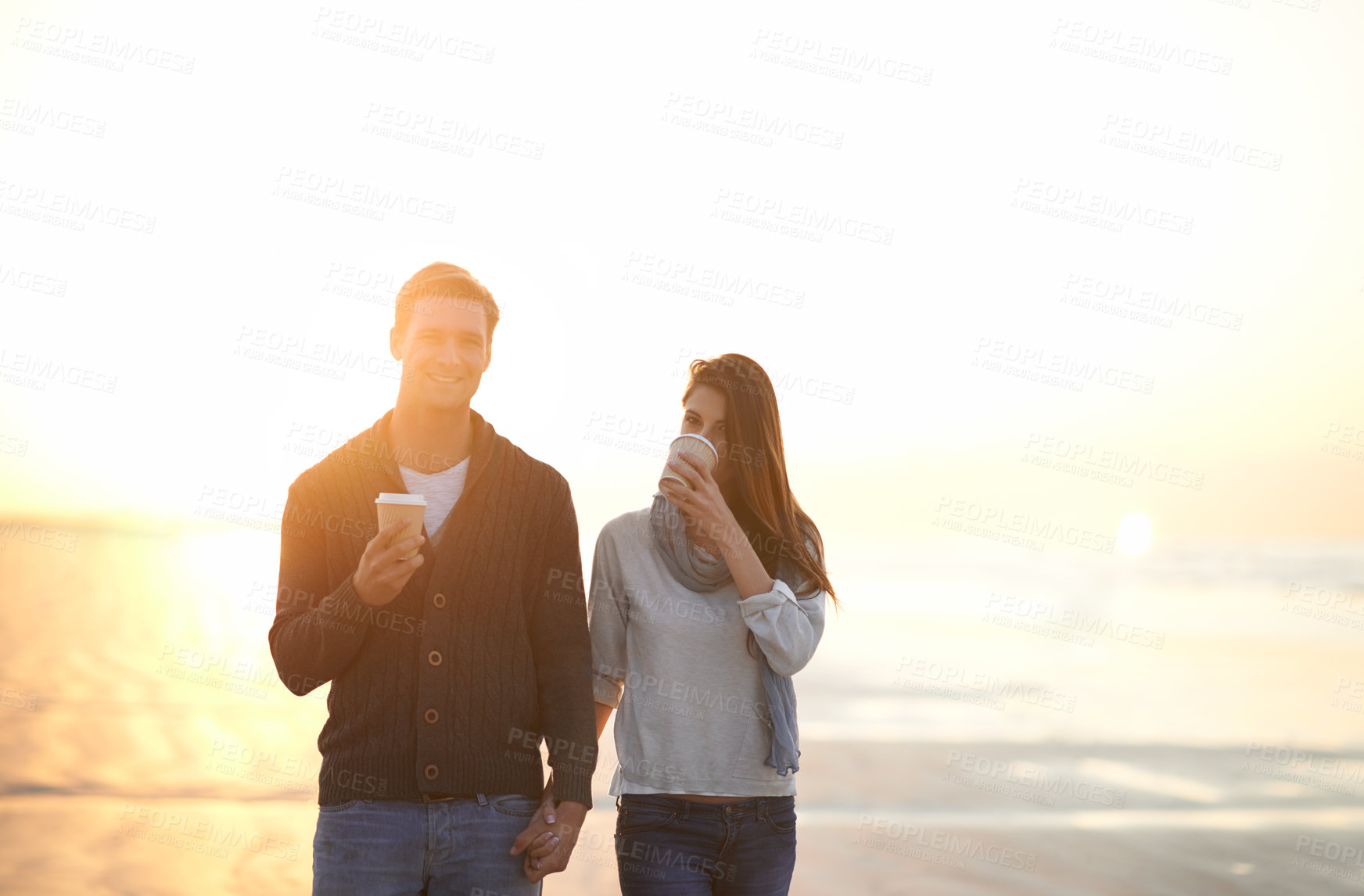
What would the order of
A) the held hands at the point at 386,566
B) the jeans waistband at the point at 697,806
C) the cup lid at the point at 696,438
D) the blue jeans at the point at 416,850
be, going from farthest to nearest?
the cup lid at the point at 696,438
the jeans waistband at the point at 697,806
the blue jeans at the point at 416,850
the held hands at the point at 386,566

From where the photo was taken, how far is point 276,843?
590 cm

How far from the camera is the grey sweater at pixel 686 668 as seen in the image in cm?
289

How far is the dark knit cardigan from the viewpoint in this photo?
8.64ft

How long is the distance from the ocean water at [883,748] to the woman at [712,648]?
9.72 ft

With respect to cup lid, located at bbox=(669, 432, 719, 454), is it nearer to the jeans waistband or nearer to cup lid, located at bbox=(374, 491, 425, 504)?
cup lid, located at bbox=(374, 491, 425, 504)

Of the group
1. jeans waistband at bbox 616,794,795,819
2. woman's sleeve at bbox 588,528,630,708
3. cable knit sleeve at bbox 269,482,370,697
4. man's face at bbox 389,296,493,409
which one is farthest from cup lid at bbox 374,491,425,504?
jeans waistband at bbox 616,794,795,819

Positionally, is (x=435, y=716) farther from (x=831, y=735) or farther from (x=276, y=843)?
(x=831, y=735)

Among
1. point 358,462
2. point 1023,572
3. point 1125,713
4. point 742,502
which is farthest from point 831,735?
point 1023,572

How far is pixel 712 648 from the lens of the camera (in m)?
2.99

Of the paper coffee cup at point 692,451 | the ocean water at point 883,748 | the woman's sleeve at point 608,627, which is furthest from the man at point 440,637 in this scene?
the ocean water at point 883,748

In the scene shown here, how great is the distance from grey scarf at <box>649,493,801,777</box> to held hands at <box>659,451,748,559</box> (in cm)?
8

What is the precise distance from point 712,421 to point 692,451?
6.3 inches

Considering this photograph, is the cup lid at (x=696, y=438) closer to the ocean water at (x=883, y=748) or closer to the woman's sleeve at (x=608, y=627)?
the woman's sleeve at (x=608, y=627)

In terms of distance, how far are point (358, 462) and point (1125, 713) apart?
9159 mm
